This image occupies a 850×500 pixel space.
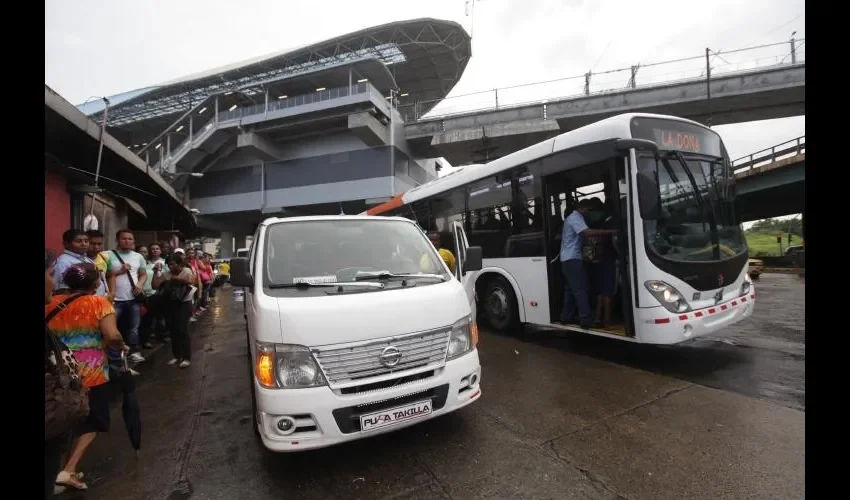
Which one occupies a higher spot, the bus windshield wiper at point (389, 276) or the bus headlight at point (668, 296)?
the bus windshield wiper at point (389, 276)

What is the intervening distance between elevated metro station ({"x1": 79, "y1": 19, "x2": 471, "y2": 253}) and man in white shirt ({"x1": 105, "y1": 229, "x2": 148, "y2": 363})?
22347mm

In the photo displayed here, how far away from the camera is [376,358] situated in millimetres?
2738

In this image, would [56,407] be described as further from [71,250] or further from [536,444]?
[71,250]

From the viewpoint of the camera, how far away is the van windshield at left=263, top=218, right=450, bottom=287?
3.29 metres

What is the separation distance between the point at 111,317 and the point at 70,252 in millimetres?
2677

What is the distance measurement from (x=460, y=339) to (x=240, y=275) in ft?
6.63

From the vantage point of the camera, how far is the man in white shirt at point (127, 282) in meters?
5.55

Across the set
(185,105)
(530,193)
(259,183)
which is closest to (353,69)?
(259,183)

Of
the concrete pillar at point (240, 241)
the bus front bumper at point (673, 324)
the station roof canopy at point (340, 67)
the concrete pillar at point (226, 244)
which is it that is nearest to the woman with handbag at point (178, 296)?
the bus front bumper at point (673, 324)

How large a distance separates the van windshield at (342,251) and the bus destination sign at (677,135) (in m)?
3.15

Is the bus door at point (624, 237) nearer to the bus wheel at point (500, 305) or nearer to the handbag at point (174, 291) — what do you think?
the bus wheel at point (500, 305)

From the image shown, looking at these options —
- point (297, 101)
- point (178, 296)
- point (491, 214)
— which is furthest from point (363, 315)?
point (297, 101)

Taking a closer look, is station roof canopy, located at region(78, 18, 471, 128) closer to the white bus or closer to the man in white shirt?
the man in white shirt

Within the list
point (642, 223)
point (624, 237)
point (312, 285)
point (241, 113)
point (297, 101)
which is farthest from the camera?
point (241, 113)
